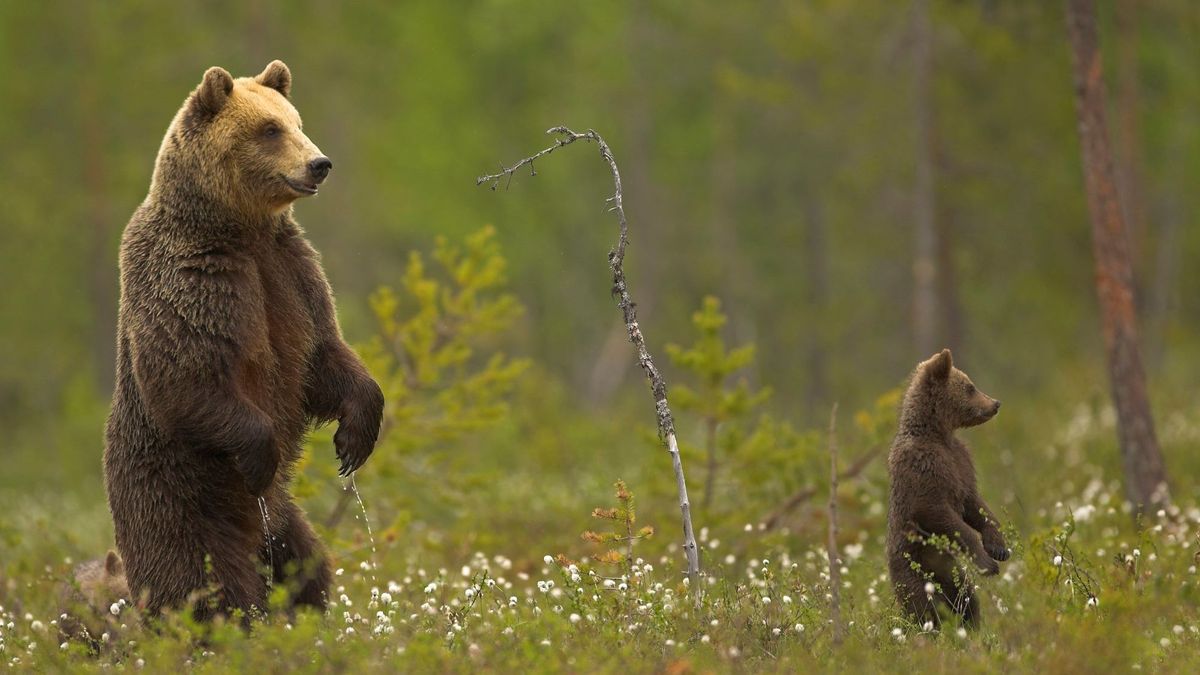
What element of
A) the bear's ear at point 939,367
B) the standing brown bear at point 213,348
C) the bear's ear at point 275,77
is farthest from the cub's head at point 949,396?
the bear's ear at point 275,77

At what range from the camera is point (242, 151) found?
6629mm

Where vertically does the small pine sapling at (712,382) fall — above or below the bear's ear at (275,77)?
above

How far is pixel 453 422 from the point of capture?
36.9 ft

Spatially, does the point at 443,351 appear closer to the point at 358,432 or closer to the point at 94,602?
the point at 358,432

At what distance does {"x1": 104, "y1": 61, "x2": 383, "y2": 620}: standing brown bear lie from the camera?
21.0 feet

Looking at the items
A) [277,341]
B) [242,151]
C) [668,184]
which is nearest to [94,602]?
[277,341]

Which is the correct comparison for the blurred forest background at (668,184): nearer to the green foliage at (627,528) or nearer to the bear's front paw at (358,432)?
the green foliage at (627,528)

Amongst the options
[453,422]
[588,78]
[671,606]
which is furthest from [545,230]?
[671,606]

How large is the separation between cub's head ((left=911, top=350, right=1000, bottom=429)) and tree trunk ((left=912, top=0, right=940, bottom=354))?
13218mm

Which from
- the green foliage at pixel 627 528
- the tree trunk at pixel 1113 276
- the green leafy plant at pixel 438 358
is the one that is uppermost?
the tree trunk at pixel 1113 276

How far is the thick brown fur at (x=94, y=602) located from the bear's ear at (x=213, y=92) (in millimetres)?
2275

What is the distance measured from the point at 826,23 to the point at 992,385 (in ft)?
31.7

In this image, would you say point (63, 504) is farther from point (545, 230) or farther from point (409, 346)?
point (545, 230)

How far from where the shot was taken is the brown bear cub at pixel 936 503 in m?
6.82
